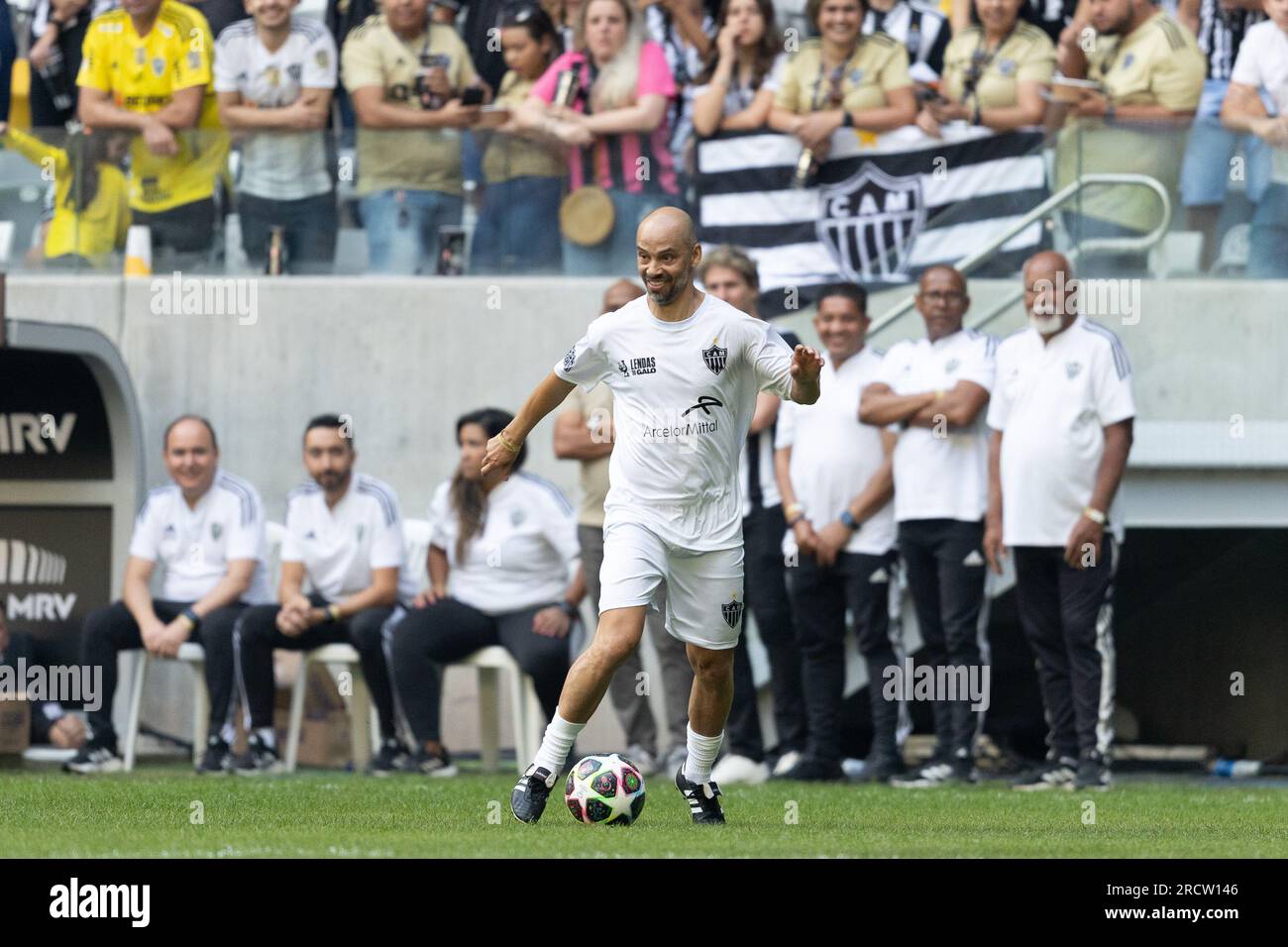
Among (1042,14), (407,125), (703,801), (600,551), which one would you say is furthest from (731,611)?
(1042,14)

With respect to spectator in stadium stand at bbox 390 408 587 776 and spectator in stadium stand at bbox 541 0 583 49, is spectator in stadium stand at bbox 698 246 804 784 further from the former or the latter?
spectator in stadium stand at bbox 541 0 583 49

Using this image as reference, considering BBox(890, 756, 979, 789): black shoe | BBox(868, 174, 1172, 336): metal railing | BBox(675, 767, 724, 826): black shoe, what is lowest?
BBox(890, 756, 979, 789): black shoe

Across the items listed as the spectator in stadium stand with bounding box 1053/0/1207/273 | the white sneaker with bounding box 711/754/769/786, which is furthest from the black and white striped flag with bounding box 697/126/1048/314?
the white sneaker with bounding box 711/754/769/786

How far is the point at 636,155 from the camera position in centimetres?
1313

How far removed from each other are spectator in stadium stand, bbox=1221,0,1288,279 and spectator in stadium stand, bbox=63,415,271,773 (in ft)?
19.9

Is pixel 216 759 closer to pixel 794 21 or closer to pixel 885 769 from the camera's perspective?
pixel 885 769

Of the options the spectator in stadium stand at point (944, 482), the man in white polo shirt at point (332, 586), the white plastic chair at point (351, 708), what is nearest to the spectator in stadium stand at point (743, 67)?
the spectator in stadium stand at point (944, 482)

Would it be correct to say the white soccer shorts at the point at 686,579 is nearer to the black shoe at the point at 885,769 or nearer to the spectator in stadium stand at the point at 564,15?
the black shoe at the point at 885,769

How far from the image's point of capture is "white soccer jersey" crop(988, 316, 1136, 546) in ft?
35.7

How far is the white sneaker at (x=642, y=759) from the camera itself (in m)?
12.1

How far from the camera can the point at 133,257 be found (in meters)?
13.8

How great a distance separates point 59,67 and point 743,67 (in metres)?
4.79

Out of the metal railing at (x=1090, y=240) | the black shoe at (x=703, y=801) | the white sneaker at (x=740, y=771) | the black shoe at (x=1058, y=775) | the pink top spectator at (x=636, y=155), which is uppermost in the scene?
the pink top spectator at (x=636, y=155)
